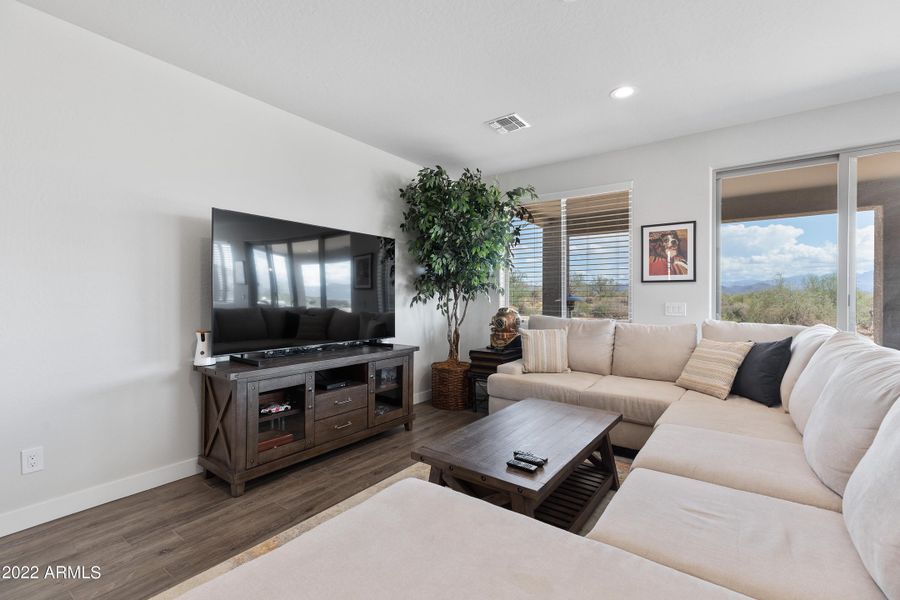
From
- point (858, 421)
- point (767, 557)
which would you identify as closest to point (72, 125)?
point (767, 557)

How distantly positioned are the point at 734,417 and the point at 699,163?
231 centimetres

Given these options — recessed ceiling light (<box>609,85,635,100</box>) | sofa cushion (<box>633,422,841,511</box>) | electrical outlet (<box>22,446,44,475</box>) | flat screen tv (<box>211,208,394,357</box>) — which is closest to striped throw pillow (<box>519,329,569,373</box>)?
flat screen tv (<box>211,208,394,357</box>)

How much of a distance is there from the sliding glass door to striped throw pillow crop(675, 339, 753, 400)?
0.88 m

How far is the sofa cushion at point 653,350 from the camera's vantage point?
10.3 feet

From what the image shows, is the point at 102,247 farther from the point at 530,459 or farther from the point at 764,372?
the point at 764,372

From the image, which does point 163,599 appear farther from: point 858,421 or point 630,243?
point 630,243

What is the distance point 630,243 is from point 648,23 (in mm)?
2135

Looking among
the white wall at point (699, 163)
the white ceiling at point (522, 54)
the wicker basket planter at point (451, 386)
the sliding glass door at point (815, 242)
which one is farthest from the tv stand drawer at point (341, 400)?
the sliding glass door at point (815, 242)

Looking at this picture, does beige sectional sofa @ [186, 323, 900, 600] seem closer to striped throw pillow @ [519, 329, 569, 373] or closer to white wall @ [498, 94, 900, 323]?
striped throw pillow @ [519, 329, 569, 373]

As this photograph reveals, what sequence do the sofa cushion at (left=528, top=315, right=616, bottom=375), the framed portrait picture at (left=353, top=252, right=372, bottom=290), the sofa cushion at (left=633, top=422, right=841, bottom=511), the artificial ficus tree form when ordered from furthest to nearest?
1. the artificial ficus tree
2. the sofa cushion at (left=528, top=315, right=616, bottom=375)
3. the framed portrait picture at (left=353, top=252, right=372, bottom=290)
4. the sofa cushion at (left=633, top=422, right=841, bottom=511)

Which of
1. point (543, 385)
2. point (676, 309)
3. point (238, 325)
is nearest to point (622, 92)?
point (676, 309)

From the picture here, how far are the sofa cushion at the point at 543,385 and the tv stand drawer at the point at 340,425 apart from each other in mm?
1094

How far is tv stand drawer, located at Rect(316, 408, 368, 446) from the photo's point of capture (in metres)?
2.72

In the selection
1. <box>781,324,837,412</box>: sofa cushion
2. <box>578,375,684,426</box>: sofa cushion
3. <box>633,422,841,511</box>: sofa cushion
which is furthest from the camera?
<box>578,375,684,426</box>: sofa cushion
